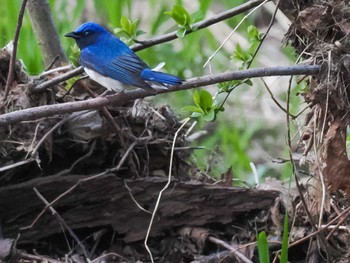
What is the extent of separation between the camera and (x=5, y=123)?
9.12ft

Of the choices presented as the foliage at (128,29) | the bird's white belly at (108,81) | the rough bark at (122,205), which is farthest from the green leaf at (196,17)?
the rough bark at (122,205)

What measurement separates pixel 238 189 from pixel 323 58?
Answer: 0.71 m

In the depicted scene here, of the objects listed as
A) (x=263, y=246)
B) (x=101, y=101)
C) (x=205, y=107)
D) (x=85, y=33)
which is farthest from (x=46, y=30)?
(x=263, y=246)

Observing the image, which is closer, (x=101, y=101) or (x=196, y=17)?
(x=101, y=101)

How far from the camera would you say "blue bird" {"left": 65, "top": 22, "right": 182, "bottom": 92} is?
3080 mm

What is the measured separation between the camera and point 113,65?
3256mm

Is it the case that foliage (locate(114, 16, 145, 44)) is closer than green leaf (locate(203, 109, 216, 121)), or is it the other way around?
green leaf (locate(203, 109, 216, 121))

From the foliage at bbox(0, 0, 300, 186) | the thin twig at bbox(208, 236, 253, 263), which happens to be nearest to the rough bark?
the thin twig at bbox(208, 236, 253, 263)

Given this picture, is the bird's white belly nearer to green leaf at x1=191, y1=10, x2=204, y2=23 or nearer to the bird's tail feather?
the bird's tail feather

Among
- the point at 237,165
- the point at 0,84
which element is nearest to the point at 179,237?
the point at 0,84

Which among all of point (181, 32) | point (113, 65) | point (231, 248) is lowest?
point (231, 248)

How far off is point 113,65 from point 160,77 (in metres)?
0.34

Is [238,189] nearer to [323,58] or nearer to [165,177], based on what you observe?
[165,177]

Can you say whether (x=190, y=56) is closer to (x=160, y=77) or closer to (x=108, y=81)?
(x=108, y=81)
